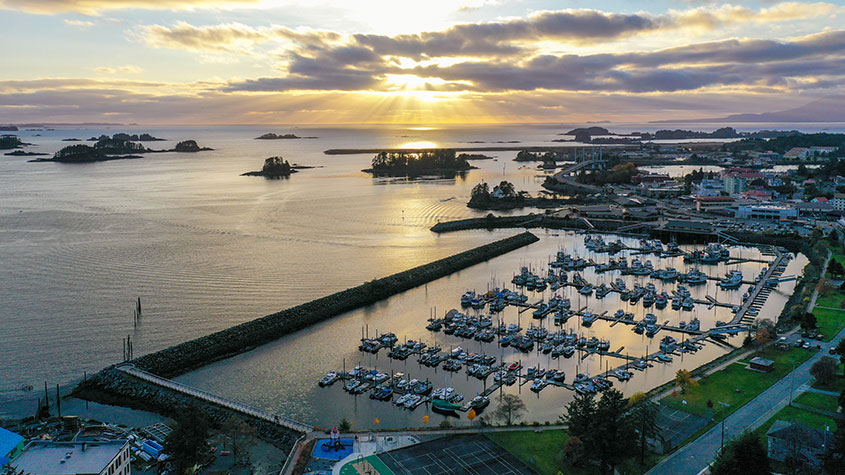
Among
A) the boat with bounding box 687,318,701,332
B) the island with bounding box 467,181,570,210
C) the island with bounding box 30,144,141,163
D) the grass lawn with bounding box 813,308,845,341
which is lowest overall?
the boat with bounding box 687,318,701,332

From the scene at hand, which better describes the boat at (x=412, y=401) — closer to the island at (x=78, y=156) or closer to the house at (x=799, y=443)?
the house at (x=799, y=443)

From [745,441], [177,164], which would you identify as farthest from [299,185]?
[745,441]

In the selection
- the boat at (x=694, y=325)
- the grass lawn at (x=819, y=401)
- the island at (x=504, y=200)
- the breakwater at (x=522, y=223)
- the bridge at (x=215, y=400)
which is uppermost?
the island at (x=504, y=200)

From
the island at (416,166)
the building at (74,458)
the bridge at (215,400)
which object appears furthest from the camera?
the island at (416,166)

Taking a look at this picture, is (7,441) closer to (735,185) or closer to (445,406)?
Answer: (445,406)

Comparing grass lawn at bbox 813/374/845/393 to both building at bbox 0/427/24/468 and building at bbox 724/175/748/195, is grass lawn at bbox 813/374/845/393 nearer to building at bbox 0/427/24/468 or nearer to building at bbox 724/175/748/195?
building at bbox 0/427/24/468

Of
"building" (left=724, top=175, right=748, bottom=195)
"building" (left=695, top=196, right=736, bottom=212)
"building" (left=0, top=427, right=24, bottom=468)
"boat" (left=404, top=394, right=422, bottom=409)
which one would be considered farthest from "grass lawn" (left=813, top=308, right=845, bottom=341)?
"building" (left=724, top=175, right=748, bottom=195)

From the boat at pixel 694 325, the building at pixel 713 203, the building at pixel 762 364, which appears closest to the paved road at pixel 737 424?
the building at pixel 762 364
